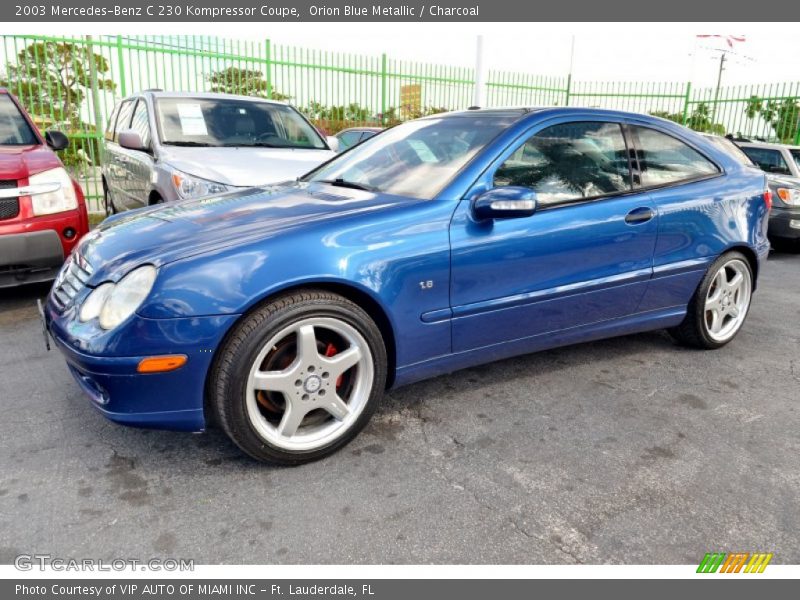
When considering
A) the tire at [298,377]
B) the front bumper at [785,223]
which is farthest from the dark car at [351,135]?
the front bumper at [785,223]

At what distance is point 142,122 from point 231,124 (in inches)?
34.3

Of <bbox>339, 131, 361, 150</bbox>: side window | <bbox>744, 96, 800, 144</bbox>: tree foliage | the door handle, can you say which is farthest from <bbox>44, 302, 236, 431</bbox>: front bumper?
<bbox>744, 96, 800, 144</bbox>: tree foliage

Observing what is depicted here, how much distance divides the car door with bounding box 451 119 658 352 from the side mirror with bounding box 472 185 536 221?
0.25ft

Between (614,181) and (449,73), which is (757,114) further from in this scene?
(614,181)

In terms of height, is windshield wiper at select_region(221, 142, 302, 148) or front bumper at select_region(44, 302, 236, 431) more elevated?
windshield wiper at select_region(221, 142, 302, 148)

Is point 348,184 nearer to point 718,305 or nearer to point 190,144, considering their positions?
point 718,305

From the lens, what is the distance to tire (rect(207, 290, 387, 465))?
2.34 meters

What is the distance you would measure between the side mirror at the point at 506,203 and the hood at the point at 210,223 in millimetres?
352

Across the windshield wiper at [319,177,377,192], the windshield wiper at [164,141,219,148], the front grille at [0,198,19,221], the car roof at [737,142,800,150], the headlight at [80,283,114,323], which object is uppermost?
the windshield wiper at [319,177,377,192]

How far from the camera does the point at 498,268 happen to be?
2.85m

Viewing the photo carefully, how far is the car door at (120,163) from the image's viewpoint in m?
6.20

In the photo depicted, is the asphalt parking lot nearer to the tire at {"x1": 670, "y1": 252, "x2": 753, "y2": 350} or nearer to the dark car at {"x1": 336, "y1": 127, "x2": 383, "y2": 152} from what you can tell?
the tire at {"x1": 670, "y1": 252, "x2": 753, "y2": 350}

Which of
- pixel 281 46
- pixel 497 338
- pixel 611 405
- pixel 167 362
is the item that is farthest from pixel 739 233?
pixel 281 46

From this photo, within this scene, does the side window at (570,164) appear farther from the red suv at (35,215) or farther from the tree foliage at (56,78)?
the tree foliage at (56,78)
